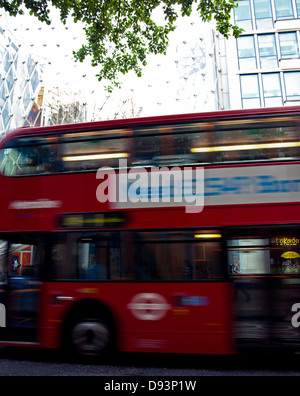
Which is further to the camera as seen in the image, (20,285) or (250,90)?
(250,90)

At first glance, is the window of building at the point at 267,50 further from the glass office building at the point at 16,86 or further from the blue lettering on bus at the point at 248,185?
the blue lettering on bus at the point at 248,185

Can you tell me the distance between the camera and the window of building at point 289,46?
1812cm

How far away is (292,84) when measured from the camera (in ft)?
58.4

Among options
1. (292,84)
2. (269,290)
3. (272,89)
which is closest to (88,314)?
(269,290)

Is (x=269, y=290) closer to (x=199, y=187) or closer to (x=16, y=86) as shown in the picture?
(x=199, y=187)

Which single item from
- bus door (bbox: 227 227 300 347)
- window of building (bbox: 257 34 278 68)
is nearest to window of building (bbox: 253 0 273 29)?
window of building (bbox: 257 34 278 68)

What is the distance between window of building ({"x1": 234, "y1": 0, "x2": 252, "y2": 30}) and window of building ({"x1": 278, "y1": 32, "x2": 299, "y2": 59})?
233cm

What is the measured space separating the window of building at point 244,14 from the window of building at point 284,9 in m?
1.64

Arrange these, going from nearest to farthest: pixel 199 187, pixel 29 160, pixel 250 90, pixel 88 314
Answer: pixel 199 187 < pixel 88 314 < pixel 29 160 < pixel 250 90

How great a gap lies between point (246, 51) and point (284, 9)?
3377 mm

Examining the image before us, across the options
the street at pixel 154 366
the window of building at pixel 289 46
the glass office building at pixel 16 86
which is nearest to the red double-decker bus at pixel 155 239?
the street at pixel 154 366

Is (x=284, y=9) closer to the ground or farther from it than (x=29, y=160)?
farther from it

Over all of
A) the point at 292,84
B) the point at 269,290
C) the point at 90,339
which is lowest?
the point at 90,339
